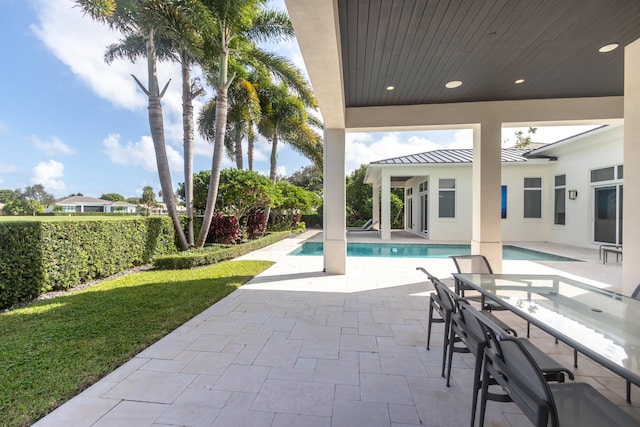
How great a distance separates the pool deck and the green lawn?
0.23 meters

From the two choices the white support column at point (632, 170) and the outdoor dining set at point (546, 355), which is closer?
the outdoor dining set at point (546, 355)

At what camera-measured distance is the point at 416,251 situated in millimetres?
11336

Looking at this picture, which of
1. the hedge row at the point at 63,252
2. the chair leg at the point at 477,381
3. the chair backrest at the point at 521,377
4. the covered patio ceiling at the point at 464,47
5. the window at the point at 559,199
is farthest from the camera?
the window at the point at 559,199

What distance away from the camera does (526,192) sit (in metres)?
13.5

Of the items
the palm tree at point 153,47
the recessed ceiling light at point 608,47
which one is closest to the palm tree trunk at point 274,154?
the palm tree at point 153,47

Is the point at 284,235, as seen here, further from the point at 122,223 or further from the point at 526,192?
the point at 526,192

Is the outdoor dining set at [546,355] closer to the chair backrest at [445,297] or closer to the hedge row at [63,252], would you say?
the chair backrest at [445,297]

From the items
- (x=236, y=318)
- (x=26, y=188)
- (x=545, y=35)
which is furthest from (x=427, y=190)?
(x=26, y=188)

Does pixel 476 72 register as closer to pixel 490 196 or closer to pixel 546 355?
pixel 490 196

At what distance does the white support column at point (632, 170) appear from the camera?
12.2 ft

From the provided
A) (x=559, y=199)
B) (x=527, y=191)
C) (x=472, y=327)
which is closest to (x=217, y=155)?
(x=472, y=327)

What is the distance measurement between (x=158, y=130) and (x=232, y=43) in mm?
3688

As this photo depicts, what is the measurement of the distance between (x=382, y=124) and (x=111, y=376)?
614cm

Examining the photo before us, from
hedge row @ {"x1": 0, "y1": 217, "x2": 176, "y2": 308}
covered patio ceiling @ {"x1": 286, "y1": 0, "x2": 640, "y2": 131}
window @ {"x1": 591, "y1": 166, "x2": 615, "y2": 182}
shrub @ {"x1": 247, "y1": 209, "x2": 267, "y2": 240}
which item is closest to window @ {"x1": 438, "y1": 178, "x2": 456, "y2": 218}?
window @ {"x1": 591, "y1": 166, "x2": 615, "y2": 182}
